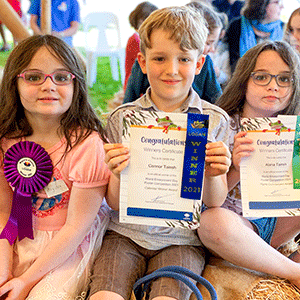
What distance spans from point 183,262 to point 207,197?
10.2 inches

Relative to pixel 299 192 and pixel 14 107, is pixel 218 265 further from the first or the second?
pixel 14 107

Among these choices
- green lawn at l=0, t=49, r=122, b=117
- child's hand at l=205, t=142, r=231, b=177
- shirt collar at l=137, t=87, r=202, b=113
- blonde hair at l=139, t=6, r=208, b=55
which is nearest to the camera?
child's hand at l=205, t=142, r=231, b=177

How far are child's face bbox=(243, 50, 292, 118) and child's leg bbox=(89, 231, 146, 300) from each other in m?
0.76

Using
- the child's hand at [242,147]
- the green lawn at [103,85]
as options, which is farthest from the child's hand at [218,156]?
the green lawn at [103,85]

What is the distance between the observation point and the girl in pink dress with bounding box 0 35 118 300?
1214mm

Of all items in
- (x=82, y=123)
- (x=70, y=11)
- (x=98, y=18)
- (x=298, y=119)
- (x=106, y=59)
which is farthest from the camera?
(x=106, y=59)

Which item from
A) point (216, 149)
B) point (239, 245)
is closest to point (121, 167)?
point (216, 149)

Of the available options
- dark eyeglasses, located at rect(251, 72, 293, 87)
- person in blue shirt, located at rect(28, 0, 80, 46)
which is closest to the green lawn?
person in blue shirt, located at rect(28, 0, 80, 46)

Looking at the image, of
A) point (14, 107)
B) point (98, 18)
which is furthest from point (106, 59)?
point (14, 107)

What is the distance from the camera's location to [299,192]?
129cm

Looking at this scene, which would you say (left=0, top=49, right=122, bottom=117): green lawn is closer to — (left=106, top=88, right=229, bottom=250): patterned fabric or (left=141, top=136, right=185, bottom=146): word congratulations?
(left=106, top=88, right=229, bottom=250): patterned fabric

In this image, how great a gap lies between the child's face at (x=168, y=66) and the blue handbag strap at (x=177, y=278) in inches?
24.2

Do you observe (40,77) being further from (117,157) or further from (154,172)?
(154,172)

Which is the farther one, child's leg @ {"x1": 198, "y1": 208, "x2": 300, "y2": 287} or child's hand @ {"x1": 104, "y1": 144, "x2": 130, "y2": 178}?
child's leg @ {"x1": 198, "y1": 208, "x2": 300, "y2": 287}
